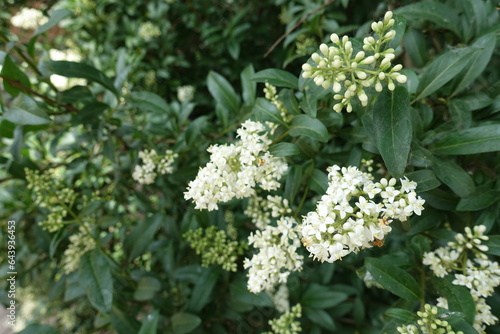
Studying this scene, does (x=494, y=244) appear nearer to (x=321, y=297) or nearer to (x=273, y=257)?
(x=273, y=257)

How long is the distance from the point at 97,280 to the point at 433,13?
1731 mm

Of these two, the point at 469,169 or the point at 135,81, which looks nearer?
the point at 469,169

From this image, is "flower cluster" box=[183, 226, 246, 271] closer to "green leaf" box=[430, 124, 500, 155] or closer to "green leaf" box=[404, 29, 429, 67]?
"green leaf" box=[430, 124, 500, 155]

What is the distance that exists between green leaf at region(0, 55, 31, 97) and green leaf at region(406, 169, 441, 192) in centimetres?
154

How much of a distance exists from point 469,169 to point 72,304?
2832mm

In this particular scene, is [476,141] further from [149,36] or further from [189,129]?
[149,36]

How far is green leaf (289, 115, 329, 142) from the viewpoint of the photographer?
3.38 feet

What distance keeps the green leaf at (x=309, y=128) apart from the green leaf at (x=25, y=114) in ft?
2.95

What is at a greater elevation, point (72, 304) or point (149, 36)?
point (149, 36)

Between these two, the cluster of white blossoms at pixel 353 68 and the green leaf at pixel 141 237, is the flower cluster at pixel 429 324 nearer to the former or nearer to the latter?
the cluster of white blossoms at pixel 353 68

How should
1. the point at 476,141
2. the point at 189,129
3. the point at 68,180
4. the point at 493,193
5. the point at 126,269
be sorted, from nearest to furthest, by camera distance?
the point at 476,141
the point at 493,193
the point at 189,129
the point at 126,269
the point at 68,180

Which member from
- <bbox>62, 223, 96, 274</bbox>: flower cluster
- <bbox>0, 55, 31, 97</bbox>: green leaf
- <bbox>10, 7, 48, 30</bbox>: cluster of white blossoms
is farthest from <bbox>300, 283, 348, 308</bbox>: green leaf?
<bbox>10, 7, 48, 30</bbox>: cluster of white blossoms

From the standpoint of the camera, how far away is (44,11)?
308cm

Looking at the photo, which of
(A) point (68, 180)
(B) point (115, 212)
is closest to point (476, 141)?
(B) point (115, 212)
